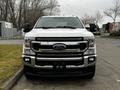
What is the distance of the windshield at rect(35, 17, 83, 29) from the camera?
918 centimetres

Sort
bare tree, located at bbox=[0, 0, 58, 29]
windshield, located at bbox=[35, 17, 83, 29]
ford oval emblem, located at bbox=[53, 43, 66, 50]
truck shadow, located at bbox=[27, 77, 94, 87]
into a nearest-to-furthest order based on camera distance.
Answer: ford oval emblem, located at bbox=[53, 43, 66, 50], truck shadow, located at bbox=[27, 77, 94, 87], windshield, located at bbox=[35, 17, 83, 29], bare tree, located at bbox=[0, 0, 58, 29]

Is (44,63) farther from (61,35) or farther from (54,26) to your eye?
(54,26)

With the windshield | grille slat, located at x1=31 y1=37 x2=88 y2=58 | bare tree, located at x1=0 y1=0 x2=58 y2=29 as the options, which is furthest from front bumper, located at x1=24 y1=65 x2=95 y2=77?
bare tree, located at x1=0 y1=0 x2=58 y2=29

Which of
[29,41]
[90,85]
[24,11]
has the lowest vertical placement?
[90,85]

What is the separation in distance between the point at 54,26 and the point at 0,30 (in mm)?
42367

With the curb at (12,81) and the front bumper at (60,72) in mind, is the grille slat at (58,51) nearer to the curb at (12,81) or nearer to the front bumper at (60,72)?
the front bumper at (60,72)

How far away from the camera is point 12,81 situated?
7633mm

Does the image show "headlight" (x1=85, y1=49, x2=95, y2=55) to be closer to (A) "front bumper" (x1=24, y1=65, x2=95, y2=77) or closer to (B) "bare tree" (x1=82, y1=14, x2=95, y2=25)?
(A) "front bumper" (x1=24, y1=65, x2=95, y2=77)

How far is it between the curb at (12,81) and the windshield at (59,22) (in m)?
1.62

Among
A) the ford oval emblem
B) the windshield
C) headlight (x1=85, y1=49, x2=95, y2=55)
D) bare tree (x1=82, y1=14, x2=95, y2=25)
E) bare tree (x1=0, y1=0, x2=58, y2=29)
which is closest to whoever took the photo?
the ford oval emblem

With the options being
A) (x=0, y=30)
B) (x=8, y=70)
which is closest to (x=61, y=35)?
(x=8, y=70)

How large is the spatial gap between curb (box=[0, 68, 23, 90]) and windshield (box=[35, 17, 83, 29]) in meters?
1.62

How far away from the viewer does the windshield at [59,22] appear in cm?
918

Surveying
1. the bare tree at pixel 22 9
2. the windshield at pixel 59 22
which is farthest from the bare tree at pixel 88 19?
the windshield at pixel 59 22
